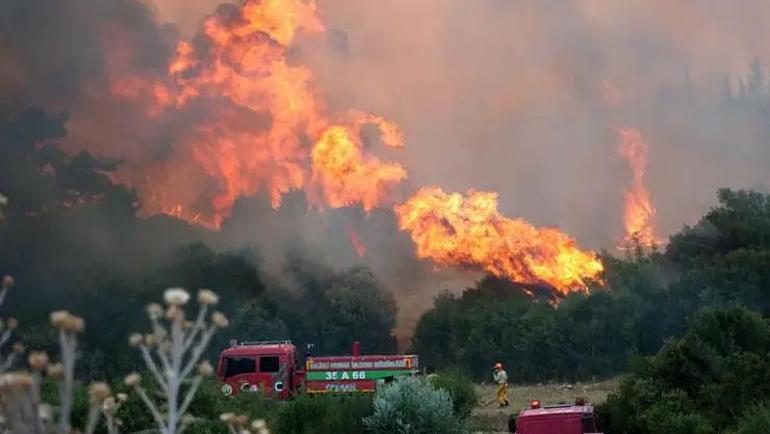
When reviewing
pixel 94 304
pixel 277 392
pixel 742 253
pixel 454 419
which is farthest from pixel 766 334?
pixel 94 304

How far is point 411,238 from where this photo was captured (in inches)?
2362

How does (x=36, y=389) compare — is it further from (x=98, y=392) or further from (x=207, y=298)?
(x=207, y=298)

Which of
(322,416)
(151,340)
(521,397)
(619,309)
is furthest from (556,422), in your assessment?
(619,309)

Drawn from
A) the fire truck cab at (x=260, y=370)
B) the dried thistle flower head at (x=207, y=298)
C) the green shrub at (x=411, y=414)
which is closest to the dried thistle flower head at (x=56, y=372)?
the dried thistle flower head at (x=207, y=298)

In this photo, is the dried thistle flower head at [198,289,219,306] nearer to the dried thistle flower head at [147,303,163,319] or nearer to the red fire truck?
the dried thistle flower head at [147,303,163,319]

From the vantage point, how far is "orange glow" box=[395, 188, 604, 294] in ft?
188

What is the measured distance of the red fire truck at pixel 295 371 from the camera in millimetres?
33500

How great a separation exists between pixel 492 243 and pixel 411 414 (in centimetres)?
3353

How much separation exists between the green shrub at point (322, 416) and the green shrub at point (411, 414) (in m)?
0.62

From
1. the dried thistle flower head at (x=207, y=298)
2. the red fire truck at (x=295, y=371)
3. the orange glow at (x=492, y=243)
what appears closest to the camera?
the dried thistle flower head at (x=207, y=298)

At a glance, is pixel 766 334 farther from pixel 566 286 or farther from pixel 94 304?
pixel 94 304

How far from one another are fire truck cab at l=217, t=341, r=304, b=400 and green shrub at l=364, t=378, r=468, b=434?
1072cm

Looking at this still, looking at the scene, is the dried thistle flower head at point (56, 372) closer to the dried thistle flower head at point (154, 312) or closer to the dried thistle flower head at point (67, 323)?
the dried thistle flower head at point (67, 323)

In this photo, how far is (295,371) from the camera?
3619 cm
